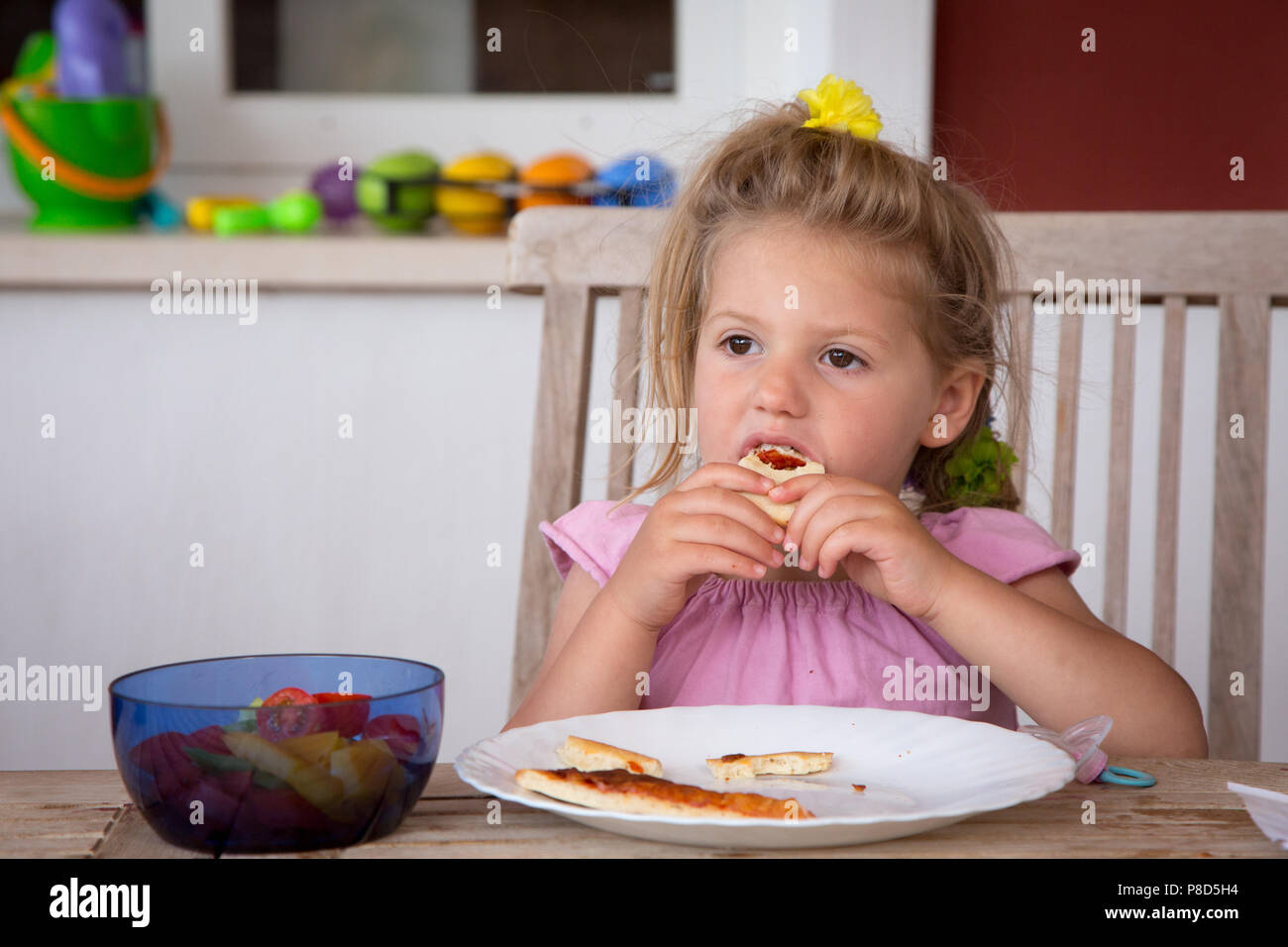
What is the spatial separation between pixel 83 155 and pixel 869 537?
169 centimetres

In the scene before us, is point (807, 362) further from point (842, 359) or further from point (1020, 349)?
point (1020, 349)

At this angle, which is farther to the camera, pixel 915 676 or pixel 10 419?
pixel 10 419

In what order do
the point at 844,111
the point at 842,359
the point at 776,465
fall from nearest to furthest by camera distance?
the point at 776,465
the point at 842,359
the point at 844,111

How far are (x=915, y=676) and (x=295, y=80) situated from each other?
1.68 metres

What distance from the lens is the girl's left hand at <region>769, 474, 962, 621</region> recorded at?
93cm

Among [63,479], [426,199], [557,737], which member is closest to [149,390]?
[63,479]

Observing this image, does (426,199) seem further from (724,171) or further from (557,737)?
(557,737)

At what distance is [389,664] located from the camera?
653 millimetres

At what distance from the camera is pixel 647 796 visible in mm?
586

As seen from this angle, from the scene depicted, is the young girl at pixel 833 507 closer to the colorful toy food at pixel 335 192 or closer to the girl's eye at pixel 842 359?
the girl's eye at pixel 842 359

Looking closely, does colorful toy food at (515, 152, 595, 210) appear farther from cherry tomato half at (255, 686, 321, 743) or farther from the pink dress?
cherry tomato half at (255, 686, 321, 743)

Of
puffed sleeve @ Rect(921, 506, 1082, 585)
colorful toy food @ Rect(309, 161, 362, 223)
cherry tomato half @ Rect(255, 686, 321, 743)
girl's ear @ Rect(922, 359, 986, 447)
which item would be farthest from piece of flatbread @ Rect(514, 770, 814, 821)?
colorful toy food @ Rect(309, 161, 362, 223)

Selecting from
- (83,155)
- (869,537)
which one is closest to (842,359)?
(869,537)

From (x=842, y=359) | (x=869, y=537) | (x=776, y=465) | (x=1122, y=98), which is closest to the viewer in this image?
(x=869, y=537)
